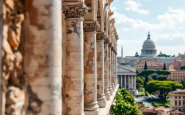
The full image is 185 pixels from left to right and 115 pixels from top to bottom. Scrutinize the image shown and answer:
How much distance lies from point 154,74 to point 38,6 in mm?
168841

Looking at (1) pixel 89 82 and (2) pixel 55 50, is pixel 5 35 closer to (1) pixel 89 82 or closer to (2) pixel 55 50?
(2) pixel 55 50

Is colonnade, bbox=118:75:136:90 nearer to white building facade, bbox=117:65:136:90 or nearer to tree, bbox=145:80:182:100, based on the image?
white building facade, bbox=117:65:136:90

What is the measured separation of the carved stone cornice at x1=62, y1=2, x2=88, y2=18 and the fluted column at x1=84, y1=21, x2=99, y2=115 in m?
5.15

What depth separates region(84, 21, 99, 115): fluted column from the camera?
19.7 meters

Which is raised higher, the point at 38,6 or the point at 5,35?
the point at 38,6

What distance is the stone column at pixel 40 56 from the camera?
8.14 m

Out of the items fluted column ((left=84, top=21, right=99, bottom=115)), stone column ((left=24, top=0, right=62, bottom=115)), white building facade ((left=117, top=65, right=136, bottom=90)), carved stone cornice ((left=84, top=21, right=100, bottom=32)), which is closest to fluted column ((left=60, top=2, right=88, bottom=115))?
fluted column ((left=84, top=21, right=99, bottom=115))

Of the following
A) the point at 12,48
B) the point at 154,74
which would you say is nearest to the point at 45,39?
the point at 12,48

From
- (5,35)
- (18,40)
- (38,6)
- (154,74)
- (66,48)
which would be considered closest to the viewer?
(5,35)

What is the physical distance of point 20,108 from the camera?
7625mm

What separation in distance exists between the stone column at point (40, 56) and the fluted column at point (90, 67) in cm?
1145

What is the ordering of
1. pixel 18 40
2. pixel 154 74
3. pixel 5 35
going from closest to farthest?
pixel 5 35 → pixel 18 40 → pixel 154 74

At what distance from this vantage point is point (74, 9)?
14.4m

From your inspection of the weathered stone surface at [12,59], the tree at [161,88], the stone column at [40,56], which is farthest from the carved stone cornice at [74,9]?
the tree at [161,88]
